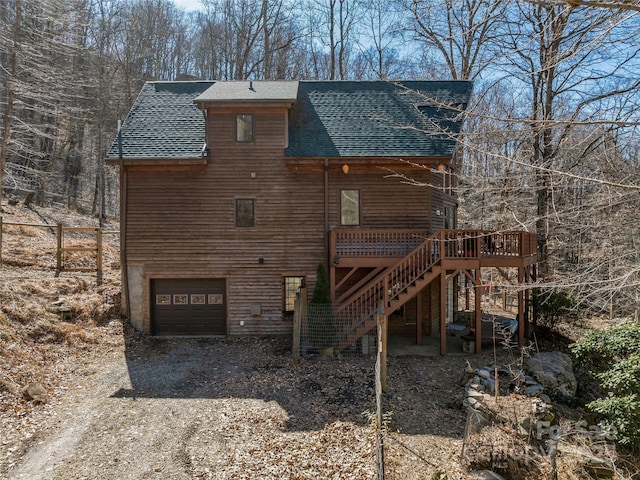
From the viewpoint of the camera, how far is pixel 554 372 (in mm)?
10500

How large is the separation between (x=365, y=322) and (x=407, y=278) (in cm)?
178

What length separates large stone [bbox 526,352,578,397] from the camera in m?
10.1

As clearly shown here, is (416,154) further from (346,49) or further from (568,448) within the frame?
(346,49)

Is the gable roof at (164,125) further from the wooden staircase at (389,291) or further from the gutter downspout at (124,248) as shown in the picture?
the wooden staircase at (389,291)

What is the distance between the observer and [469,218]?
2364cm

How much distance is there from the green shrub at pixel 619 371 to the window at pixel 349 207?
708 centimetres

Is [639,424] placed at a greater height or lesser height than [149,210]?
lesser

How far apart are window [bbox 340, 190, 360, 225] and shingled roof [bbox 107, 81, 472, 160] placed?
51.5 inches

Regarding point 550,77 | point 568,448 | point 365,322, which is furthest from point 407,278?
point 550,77

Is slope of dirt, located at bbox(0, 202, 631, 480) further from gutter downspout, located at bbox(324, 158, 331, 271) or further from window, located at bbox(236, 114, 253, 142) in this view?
window, located at bbox(236, 114, 253, 142)

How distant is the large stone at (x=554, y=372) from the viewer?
1008 centimetres

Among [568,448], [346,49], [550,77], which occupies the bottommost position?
[568,448]

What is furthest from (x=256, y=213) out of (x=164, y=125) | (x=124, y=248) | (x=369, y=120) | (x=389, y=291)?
(x=369, y=120)

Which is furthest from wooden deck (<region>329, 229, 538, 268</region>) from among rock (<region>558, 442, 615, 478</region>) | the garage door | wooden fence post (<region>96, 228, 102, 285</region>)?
wooden fence post (<region>96, 228, 102, 285</region>)
